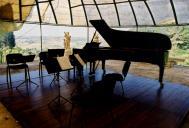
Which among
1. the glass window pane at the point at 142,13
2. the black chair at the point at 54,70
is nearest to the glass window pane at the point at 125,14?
Answer: the glass window pane at the point at 142,13

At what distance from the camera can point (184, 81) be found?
5.99 m

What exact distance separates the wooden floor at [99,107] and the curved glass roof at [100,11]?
3.13m

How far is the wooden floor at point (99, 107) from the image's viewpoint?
306 cm

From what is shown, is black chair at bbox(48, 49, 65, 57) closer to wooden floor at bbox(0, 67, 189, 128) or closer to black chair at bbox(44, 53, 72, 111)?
wooden floor at bbox(0, 67, 189, 128)

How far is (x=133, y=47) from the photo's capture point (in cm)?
597

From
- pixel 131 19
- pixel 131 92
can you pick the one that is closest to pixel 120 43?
pixel 131 92

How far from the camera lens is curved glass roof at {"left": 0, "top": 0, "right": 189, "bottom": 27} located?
704 centimetres

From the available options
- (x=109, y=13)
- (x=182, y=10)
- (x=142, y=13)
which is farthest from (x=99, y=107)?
(x=109, y=13)

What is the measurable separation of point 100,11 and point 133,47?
3.50m

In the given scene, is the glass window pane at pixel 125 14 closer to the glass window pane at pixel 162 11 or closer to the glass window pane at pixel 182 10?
the glass window pane at pixel 162 11

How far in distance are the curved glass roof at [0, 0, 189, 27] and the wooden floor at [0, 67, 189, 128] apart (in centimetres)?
313

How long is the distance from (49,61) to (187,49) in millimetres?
9588

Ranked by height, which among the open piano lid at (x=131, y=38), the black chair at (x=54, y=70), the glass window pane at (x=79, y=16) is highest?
the glass window pane at (x=79, y=16)

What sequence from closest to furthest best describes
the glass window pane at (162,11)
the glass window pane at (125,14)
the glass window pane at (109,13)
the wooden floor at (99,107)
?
the wooden floor at (99,107) → the glass window pane at (162,11) → the glass window pane at (125,14) → the glass window pane at (109,13)
